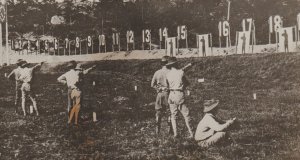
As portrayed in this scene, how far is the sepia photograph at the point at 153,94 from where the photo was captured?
5816mm

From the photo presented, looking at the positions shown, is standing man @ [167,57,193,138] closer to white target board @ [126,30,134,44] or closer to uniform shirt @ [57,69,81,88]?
uniform shirt @ [57,69,81,88]

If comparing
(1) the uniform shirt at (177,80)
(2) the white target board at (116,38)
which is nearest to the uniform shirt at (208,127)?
(1) the uniform shirt at (177,80)

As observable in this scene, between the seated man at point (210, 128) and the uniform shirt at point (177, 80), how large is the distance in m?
0.62

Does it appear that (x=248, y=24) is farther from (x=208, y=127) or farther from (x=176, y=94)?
(x=208, y=127)

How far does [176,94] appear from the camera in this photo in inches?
241

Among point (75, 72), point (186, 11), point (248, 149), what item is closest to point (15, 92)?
point (75, 72)

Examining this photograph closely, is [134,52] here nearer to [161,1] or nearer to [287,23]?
[161,1]

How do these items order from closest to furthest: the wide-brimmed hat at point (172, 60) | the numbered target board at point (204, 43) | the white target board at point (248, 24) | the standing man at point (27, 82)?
the wide-brimmed hat at point (172, 60), the standing man at point (27, 82), the white target board at point (248, 24), the numbered target board at point (204, 43)

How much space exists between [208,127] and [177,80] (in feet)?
2.82

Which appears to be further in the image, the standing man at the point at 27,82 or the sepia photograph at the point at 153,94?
the standing man at the point at 27,82

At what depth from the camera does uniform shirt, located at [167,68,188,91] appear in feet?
20.0

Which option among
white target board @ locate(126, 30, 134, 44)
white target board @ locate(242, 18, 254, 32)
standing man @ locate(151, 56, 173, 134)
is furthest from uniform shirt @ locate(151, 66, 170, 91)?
white target board @ locate(126, 30, 134, 44)

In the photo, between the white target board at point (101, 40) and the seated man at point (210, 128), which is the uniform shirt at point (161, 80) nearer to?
the seated man at point (210, 128)

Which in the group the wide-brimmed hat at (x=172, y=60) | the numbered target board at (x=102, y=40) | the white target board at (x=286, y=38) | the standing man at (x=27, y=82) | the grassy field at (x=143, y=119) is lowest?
the grassy field at (x=143, y=119)
